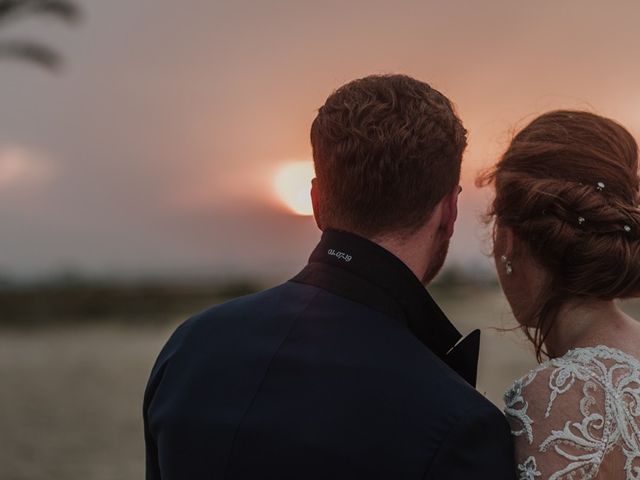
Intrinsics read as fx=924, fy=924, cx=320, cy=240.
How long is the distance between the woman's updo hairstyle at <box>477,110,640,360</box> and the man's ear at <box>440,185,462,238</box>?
408 mm

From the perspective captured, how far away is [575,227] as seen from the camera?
2900 mm

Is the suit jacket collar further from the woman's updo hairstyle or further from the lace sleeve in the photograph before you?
the woman's updo hairstyle

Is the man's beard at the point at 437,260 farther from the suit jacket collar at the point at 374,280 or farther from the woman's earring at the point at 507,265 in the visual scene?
the woman's earring at the point at 507,265

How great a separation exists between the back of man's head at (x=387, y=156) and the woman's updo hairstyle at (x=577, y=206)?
47 centimetres

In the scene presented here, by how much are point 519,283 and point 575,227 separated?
271 millimetres

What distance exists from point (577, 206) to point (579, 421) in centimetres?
67

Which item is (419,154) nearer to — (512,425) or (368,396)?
(368,396)

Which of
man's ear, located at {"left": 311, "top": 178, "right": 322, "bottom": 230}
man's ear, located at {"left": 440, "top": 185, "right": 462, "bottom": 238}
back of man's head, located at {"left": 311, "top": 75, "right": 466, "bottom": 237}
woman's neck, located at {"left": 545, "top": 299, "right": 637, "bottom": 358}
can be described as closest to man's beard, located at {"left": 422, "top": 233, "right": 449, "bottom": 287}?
man's ear, located at {"left": 440, "top": 185, "right": 462, "bottom": 238}

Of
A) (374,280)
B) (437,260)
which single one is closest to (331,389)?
(374,280)

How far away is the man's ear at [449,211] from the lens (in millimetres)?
2557

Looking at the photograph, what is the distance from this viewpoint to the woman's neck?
289 centimetres

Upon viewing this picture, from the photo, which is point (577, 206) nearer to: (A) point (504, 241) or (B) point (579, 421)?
(A) point (504, 241)

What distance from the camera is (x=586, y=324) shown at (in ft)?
9.65

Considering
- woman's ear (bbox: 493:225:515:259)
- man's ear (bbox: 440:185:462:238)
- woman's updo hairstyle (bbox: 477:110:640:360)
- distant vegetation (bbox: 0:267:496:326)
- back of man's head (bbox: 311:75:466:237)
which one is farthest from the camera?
distant vegetation (bbox: 0:267:496:326)
